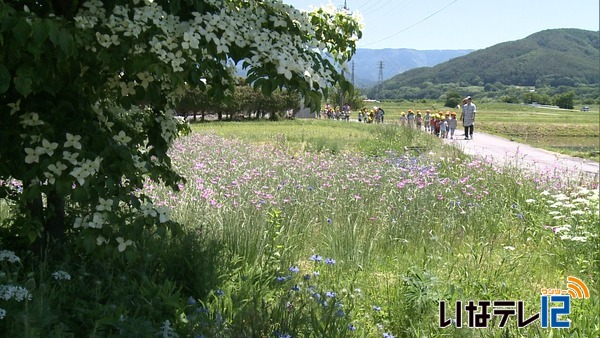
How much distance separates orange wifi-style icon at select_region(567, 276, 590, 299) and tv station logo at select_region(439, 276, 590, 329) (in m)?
0.32

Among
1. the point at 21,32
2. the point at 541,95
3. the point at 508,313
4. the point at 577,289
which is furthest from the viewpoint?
the point at 541,95

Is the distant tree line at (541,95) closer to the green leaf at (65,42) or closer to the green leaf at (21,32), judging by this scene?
the green leaf at (65,42)

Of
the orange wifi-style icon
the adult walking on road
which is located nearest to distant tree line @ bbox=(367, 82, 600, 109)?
the adult walking on road

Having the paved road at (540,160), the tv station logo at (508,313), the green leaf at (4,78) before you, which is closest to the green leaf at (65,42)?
the green leaf at (4,78)

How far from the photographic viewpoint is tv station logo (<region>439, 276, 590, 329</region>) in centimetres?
299

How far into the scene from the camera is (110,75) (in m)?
2.88

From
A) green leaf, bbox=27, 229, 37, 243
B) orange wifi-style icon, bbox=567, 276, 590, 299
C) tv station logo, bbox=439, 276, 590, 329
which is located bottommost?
orange wifi-style icon, bbox=567, 276, 590, 299

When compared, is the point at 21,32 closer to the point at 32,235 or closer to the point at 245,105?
the point at 32,235

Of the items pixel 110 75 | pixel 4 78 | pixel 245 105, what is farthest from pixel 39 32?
pixel 245 105

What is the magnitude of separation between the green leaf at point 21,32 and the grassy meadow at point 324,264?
103 centimetres

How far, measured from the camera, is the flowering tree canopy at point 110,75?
2320 millimetres

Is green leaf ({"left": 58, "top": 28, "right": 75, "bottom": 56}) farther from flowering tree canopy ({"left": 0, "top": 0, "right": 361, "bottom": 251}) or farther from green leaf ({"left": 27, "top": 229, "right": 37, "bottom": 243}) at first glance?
green leaf ({"left": 27, "top": 229, "right": 37, "bottom": 243})

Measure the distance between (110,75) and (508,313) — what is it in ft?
8.88

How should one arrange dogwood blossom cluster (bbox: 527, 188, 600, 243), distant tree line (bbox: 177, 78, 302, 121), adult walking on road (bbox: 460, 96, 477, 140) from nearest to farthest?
dogwood blossom cluster (bbox: 527, 188, 600, 243) → adult walking on road (bbox: 460, 96, 477, 140) → distant tree line (bbox: 177, 78, 302, 121)
